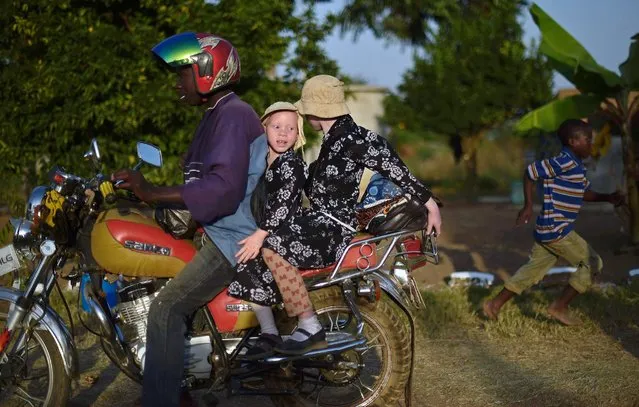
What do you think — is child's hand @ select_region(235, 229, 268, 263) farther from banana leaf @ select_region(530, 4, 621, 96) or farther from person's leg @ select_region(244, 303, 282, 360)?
banana leaf @ select_region(530, 4, 621, 96)

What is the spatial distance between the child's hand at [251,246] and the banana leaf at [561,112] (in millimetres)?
7459

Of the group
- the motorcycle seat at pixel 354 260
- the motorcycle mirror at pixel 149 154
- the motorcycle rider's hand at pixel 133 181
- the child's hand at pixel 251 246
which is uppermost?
the motorcycle mirror at pixel 149 154

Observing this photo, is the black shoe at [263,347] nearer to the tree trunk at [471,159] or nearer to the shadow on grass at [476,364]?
the shadow on grass at [476,364]

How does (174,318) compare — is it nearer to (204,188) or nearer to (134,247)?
(134,247)

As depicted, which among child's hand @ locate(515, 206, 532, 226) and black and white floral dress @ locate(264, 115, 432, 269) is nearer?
black and white floral dress @ locate(264, 115, 432, 269)

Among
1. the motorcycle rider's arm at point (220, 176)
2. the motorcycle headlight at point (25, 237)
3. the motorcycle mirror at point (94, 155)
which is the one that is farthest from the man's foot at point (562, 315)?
the motorcycle headlight at point (25, 237)

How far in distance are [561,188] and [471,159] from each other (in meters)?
18.6

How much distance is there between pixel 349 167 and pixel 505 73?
20188 mm

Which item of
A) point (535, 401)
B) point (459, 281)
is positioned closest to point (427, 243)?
point (535, 401)

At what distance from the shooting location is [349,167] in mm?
4355

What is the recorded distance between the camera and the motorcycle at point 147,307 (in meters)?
4.06

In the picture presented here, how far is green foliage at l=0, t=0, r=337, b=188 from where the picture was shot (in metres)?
8.34

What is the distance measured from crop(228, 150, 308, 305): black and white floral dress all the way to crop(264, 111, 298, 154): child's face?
5 cm

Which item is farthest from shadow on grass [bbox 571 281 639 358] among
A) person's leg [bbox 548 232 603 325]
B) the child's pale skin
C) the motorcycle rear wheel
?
the child's pale skin
